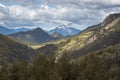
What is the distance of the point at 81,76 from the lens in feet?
437

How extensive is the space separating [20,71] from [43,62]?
17.6 metres

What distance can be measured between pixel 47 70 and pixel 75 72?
53.9 ft

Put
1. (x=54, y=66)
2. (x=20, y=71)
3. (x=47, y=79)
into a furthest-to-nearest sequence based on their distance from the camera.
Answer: (x=20, y=71), (x=54, y=66), (x=47, y=79)

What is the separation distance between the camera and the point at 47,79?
12600 cm

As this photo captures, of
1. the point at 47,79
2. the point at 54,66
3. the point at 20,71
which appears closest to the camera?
the point at 47,79

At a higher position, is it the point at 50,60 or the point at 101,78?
the point at 50,60

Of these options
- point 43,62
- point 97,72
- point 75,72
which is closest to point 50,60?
point 43,62

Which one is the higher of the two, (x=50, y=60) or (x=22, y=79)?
(x=50, y=60)

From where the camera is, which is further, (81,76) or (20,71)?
(20,71)

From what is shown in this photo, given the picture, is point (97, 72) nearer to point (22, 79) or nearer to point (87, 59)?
point (87, 59)

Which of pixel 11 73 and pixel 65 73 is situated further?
pixel 11 73

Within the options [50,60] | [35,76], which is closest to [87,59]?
[50,60]

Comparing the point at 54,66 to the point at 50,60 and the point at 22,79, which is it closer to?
the point at 50,60

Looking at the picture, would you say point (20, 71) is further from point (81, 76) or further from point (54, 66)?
point (81, 76)
